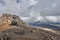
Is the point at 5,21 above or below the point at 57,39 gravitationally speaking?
above

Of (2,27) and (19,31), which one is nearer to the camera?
(19,31)

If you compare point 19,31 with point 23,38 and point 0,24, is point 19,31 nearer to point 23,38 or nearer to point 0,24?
point 23,38

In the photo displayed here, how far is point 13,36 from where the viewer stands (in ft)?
117

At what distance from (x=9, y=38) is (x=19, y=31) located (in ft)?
11.3

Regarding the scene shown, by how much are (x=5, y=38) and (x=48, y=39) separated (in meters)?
7.79

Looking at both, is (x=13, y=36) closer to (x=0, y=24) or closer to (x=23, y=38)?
(x=23, y=38)

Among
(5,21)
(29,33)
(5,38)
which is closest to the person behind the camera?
(5,38)

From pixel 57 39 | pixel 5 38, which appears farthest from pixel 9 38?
pixel 57 39

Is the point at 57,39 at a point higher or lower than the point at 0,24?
lower

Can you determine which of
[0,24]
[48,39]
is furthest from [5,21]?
[48,39]

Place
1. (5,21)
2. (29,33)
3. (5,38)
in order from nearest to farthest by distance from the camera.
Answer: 1. (5,38)
2. (29,33)
3. (5,21)

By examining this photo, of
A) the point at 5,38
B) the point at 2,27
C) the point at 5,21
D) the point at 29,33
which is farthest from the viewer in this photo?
the point at 5,21

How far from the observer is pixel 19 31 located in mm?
38219

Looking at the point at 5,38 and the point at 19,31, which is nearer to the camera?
the point at 5,38
